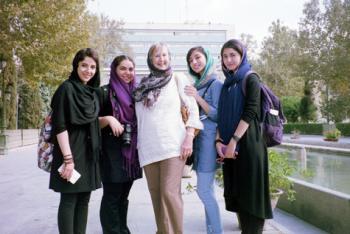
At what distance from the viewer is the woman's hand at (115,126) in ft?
11.3

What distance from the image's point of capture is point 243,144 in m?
3.17

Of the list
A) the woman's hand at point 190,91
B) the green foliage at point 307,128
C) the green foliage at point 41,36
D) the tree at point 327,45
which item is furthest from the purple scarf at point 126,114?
the green foliage at point 307,128

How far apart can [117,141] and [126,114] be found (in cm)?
25

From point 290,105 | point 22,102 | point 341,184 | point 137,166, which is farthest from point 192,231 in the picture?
point 290,105

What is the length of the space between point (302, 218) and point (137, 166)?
2.62m

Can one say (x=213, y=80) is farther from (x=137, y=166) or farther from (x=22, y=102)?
(x=22, y=102)

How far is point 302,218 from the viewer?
5.12 m

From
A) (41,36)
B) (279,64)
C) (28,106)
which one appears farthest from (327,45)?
(28,106)

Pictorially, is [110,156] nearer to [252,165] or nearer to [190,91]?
[190,91]

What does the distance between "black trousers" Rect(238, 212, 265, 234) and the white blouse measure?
2.46ft

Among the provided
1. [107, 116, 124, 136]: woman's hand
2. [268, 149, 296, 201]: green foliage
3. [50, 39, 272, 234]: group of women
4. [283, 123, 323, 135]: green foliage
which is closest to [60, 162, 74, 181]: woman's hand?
[50, 39, 272, 234]: group of women

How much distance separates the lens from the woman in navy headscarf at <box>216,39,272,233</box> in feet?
10.3

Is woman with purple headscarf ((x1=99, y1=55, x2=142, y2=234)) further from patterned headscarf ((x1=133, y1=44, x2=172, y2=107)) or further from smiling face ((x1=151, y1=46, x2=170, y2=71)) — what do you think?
smiling face ((x1=151, y1=46, x2=170, y2=71))

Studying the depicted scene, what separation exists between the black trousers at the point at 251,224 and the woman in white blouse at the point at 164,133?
513 mm
